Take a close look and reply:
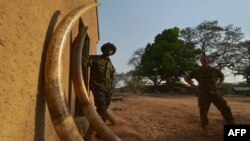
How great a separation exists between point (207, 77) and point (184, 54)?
27.1 metres

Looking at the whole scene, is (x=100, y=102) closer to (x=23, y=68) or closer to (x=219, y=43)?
(x=23, y=68)

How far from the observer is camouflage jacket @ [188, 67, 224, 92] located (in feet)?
19.4

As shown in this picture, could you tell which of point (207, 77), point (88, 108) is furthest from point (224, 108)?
point (88, 108)

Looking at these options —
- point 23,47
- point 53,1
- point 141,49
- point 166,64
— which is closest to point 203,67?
Result: point 53,1

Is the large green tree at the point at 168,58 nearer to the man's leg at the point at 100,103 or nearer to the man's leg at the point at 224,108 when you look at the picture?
the man's leg at the point at 224,108

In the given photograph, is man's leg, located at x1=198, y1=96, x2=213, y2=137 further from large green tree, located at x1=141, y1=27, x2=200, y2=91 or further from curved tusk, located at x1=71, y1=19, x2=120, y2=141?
large green tree, located at x1=141, y1=27, x2=200, y2=91

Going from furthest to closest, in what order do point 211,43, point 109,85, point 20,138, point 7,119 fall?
1. point 211,43
2. point 109,85
3. point 20,138
4. point 7,119

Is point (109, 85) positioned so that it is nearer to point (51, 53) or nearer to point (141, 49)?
point (51, 53)

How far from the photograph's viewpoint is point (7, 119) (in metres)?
1.77

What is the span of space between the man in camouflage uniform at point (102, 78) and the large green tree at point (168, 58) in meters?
26.5

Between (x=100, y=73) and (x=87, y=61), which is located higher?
(x=87, y=61)

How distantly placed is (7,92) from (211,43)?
41411mm

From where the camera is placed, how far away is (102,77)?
16.5 feet

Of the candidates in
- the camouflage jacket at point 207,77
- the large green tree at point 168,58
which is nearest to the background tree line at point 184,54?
the large green tree at point 168,58
